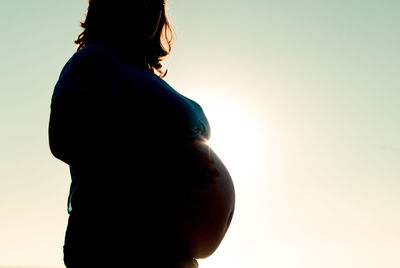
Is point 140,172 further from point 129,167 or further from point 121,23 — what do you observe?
point 121,23

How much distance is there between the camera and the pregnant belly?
1583mm

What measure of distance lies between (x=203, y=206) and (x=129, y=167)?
0.97 ft

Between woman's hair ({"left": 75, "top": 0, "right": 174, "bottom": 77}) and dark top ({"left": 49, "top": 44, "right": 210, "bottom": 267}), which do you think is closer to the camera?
dark top ({"left": 49, "top": 44, "right": 210, "bottom": 267})

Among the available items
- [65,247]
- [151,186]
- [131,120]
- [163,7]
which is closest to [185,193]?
[151,186]

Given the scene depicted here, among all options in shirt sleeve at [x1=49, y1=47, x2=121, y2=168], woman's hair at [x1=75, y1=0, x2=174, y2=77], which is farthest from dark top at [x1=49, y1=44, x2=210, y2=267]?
woman's hair at [x1=75, y1=0, x2=174, y2=77]

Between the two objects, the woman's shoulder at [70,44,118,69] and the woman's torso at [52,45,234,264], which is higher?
the woman's shoulder at [70,44,118,69]

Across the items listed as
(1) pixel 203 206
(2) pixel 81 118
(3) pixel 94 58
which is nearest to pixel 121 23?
(3) pixel 94 58

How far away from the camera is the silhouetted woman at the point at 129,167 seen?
1475 mm

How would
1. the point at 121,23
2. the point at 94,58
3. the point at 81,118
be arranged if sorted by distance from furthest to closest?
the point at 121,23 < the point at 94,58 < the point at 81,118

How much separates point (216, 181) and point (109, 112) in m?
0.48

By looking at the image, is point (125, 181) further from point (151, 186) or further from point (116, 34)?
point (116, 34)

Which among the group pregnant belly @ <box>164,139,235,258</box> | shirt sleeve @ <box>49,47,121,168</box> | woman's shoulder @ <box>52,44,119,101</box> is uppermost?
woman's shoulder @ <box>52,44,119,101</box>

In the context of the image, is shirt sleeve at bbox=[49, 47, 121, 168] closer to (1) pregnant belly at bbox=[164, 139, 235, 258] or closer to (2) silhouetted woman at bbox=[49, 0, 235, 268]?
(2) silhouetted woman at bbox=[49, 0, 235, 268]

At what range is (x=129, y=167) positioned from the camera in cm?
153
